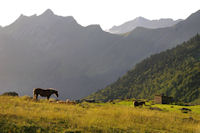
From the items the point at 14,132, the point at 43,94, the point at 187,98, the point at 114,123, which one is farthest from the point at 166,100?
the point at 187,98

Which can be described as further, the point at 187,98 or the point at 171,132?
the point at 187,98

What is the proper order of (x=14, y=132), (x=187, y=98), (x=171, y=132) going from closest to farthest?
(x=14, y=132) → (x=171, y=132) → (x=187, y=98)

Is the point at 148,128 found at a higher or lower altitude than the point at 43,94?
lower

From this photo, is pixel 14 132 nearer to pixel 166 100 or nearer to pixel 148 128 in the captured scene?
pixel 148 128

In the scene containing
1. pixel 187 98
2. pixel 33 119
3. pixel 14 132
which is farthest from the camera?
pixel 187 98

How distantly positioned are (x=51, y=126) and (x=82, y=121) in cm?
266

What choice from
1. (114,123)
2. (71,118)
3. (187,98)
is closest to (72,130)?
(71,118)

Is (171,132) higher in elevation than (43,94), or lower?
lower

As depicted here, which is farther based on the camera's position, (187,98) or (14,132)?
(187,98)

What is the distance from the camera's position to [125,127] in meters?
16.1

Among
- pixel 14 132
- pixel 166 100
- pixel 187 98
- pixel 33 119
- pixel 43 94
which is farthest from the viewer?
pixel 187 98

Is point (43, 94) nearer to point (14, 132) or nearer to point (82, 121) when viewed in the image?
point (82, 121)

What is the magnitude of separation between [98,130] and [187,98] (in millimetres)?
204910

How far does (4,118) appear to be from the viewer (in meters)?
14.4
